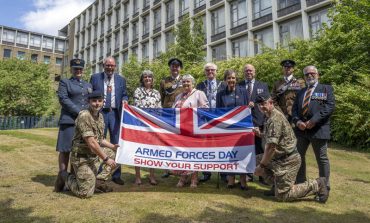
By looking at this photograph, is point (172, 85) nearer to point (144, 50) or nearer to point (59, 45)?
point (144, 50)

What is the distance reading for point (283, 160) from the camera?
5.48 m

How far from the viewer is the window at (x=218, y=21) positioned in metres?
33.4

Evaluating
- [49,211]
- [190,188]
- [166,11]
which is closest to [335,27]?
[190,188]

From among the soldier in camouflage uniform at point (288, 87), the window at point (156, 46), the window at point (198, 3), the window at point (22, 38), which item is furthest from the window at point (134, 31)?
the soldier in camouflage uniform at point (288, 87)

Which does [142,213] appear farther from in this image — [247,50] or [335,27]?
[247,50]

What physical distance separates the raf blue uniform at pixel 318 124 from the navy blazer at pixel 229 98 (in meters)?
1.09

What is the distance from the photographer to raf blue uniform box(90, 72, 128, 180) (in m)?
6.70

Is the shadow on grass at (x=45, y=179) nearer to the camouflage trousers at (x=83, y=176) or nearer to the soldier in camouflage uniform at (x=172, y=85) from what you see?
the camouflage trousers at (x=83, y=176)

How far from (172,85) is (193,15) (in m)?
30.8

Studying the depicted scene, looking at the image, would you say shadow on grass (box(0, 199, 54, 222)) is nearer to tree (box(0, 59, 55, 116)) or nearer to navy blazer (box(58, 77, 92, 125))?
navy blazer (box(58, 77, 92, 125))

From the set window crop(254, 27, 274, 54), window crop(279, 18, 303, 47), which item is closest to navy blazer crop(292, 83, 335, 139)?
window crop(279, 18, 303, 47)

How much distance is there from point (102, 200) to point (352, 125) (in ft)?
33.8

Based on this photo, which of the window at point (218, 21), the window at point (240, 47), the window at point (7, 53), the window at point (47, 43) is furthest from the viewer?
the window at point (47, 43)

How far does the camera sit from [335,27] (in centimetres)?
1365
